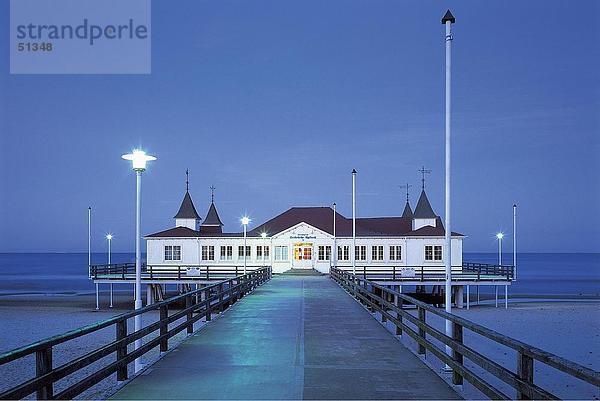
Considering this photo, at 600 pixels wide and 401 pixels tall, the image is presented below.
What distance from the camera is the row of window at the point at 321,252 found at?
166 feet

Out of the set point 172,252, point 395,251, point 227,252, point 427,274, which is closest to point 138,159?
point 427,274

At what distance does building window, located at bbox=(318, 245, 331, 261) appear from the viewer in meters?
51.3

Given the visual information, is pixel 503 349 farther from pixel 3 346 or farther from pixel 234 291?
pixel 3 346

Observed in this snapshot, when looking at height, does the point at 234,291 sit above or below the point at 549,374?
above

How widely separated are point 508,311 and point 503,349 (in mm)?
18722

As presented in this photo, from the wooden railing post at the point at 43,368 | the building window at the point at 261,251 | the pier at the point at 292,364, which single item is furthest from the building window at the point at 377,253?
the wooden railing post at the point at 43,368

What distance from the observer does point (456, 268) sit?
50000 mm

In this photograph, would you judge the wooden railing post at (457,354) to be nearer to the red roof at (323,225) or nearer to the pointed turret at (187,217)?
the red roof at (323,225)

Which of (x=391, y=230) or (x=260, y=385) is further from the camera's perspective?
(x=391, y=230)

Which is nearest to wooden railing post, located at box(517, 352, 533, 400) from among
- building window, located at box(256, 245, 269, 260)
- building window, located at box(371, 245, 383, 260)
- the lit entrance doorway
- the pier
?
the pier

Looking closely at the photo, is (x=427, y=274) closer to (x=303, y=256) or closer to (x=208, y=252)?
(x=303, y=256)

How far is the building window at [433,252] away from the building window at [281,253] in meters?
11.3

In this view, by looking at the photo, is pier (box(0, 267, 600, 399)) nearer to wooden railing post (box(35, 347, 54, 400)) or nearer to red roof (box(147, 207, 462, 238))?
wooden railing post (box(35, 347, 54, 400))

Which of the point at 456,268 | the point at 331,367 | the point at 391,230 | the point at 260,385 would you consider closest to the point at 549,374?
the point at 331,367
